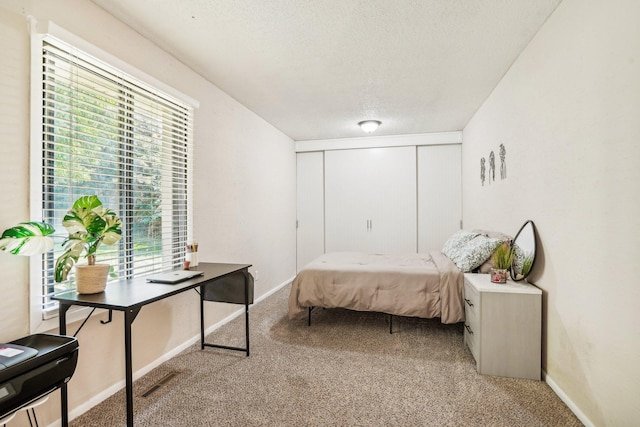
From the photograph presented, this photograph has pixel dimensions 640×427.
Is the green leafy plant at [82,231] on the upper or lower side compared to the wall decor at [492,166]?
lower

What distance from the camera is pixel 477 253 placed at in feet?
9.26

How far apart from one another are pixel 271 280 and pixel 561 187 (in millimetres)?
3651

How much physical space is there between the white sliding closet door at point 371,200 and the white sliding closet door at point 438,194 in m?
0.14

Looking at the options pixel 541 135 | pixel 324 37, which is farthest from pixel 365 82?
pixel 541 135

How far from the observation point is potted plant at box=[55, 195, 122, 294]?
1648 millimetres

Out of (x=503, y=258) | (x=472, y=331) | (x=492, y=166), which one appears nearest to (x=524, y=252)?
(x=503, y=258)

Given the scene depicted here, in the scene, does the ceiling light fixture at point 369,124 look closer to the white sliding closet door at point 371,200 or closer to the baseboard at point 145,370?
the white sliding closet door at point 371,200

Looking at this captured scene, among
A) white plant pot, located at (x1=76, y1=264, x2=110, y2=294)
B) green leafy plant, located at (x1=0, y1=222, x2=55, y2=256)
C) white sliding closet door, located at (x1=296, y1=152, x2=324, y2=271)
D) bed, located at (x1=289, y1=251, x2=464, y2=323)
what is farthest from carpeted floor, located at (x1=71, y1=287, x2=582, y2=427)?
white sliding closet door, located at (x1=296, y1=152, x2=324, y2=271)

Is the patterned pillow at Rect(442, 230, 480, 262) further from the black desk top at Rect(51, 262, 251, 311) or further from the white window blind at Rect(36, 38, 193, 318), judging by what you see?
the white window blind at Rect(36, 38, 193, 318)

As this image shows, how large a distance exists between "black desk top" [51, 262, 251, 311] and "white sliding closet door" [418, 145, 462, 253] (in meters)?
3.80

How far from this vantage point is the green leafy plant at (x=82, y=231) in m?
1.64

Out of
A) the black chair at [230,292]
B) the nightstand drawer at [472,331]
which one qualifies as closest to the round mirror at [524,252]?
the nightstand drawer at [472,331]

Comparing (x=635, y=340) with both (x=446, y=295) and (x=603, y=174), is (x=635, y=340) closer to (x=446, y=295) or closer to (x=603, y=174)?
(x=603, y=174)

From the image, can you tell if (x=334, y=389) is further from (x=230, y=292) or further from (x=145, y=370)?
(x=145, y=370)
